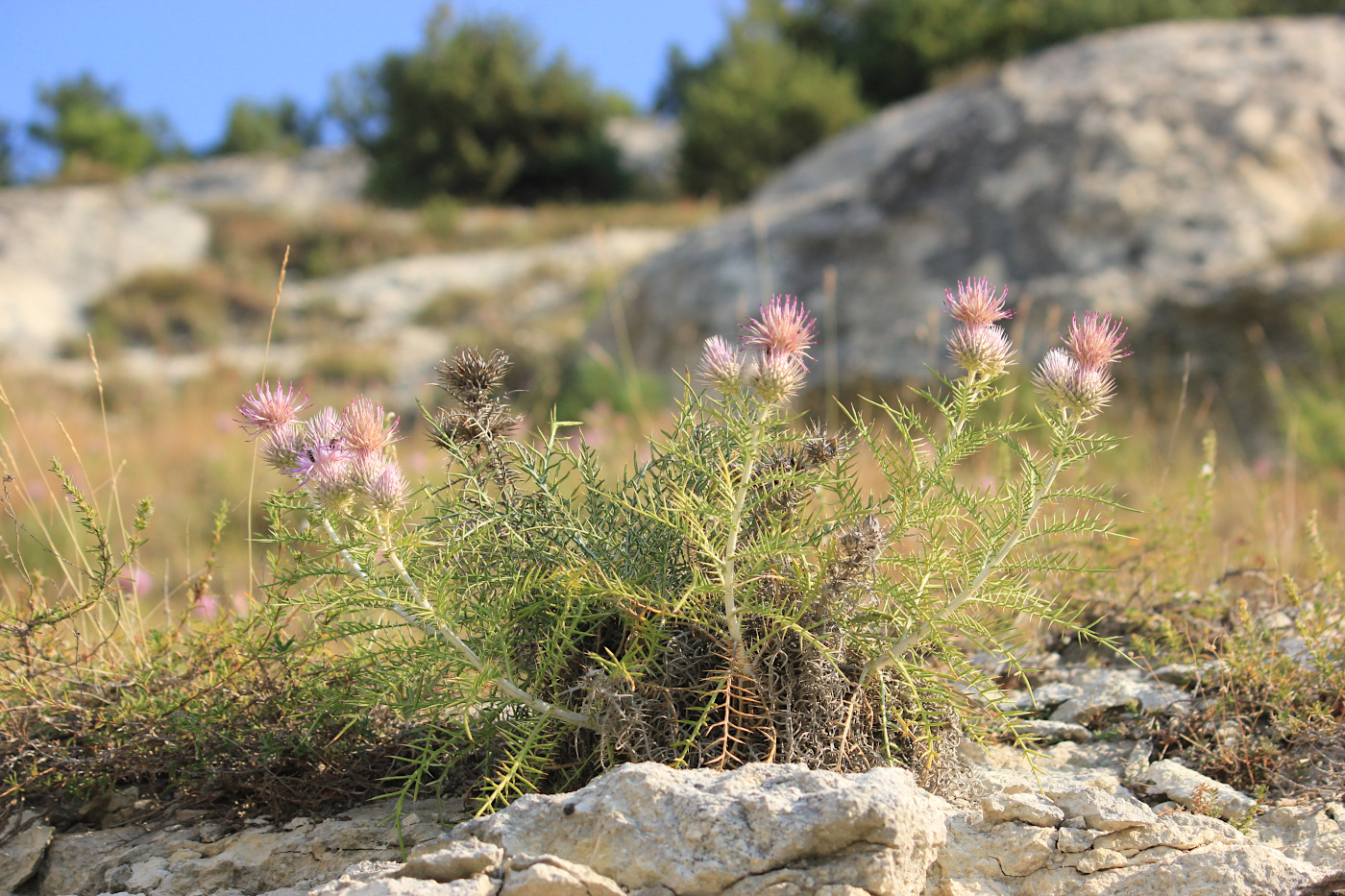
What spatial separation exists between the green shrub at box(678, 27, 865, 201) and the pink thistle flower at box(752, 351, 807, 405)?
70.0ft

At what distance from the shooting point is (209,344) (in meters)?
14.2

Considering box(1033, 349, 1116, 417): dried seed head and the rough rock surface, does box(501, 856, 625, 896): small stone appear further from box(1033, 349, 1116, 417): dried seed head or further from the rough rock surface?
the rough rock surface

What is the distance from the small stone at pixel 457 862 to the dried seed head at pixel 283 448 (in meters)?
0.62

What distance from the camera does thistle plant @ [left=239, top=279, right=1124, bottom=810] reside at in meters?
1.43

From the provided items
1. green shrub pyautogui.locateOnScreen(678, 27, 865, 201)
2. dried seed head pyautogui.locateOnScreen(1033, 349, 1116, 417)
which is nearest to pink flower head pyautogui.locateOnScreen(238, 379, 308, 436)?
dried seed head pyautogui.locateOnScreen(1033, 349, 1116, 417)

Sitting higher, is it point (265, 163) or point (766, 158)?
point (265, 163)

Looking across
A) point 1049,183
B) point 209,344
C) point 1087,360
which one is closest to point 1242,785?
point 1087,360

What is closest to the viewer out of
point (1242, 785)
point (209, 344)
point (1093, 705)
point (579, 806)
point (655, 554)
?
point (579, 806)

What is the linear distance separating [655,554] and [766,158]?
863 inches

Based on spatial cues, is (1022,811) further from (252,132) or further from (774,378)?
(252,132)

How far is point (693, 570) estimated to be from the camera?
1500 millimetres

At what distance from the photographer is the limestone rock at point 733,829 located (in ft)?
4.27

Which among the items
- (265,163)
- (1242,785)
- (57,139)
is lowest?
(1242,785)

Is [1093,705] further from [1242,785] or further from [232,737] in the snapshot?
[232,737]
